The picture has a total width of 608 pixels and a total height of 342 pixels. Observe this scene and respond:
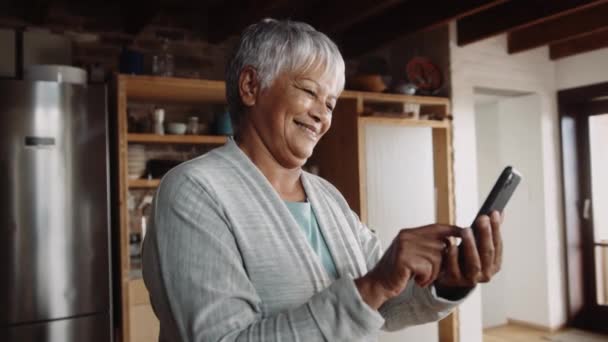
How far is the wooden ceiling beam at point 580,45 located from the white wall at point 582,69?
0.35 feet

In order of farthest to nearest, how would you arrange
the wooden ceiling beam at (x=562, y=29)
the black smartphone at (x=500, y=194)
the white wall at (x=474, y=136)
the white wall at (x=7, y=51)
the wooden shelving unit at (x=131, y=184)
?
the white wall at (x=474, y=136) < the wooden ceiling beam at (x=562, y=29) < the white wall at (x=7, y=51) < the wooden shelving unit at (x=131, y=184) < the black smartphone at (x=500, y=194)

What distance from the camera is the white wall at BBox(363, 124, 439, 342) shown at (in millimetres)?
3180

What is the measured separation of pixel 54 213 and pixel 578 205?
12.9ft

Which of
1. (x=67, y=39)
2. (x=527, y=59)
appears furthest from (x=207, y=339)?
(x=527, y=59)

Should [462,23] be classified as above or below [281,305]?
above

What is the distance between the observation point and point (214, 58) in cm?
345

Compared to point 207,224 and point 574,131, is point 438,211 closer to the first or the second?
point 574,131

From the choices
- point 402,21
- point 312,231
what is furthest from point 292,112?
point 402,21

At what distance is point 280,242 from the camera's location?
31.4 inches

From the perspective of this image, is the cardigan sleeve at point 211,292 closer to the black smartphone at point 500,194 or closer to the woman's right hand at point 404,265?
the woman's right hand at point 404,265

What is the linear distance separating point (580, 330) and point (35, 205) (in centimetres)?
403

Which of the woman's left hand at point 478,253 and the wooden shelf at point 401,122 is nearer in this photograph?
the woman's left hand at point 478,253

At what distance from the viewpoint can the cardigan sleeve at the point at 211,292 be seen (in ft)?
2.21

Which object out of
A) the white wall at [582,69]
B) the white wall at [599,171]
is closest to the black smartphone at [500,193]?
the white wall at [582,69]
